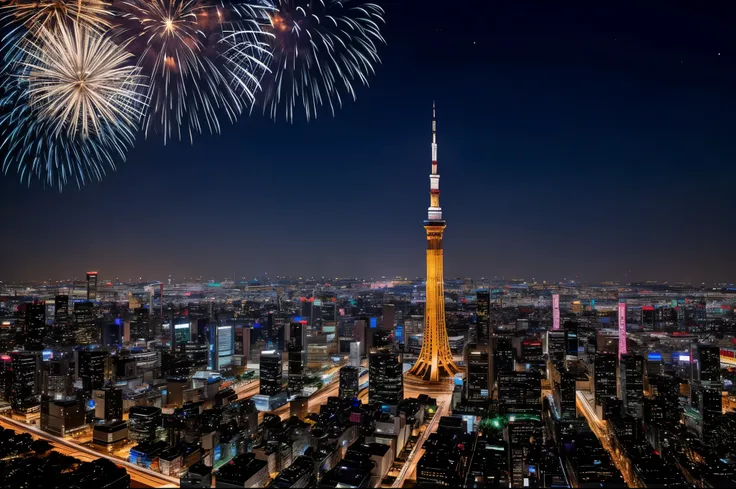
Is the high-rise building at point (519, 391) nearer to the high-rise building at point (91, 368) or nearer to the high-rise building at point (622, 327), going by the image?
the high-rise building at point (622, 327)

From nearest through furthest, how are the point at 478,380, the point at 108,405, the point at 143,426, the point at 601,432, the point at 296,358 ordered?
the point at 143,426 < the point at 601,432 < the point at 108,405 < the point at 478,380 < the point at 296,358

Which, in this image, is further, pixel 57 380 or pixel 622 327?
pixel 622 327

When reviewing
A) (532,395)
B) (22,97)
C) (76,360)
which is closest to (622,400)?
(532,395)

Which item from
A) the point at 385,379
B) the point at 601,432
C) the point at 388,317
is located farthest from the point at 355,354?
the point at 601,432

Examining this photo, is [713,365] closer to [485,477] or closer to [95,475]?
[485,477]

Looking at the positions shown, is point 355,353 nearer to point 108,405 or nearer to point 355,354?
point 355,354

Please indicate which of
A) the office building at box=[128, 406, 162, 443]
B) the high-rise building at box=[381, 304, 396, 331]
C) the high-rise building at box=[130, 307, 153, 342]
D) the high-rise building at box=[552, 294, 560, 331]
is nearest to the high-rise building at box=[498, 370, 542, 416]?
the office building at box=[128, 406, 162, 443]
